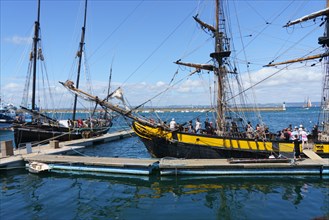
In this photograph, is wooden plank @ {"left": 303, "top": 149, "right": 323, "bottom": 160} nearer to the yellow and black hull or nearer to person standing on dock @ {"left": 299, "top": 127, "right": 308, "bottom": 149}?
person standing on dock @ {"left": 299, "top": 127, "right": 308, "bottom": 149}

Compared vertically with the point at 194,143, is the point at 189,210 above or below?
below

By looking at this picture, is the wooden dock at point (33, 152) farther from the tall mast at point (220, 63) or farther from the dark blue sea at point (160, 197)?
the tall mast at point (220, 63)

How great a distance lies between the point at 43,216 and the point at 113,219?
272cm

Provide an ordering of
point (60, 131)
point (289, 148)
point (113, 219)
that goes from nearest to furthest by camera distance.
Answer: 1. point (113, 219)
2. point (289, 148)
3. point (60, 131)

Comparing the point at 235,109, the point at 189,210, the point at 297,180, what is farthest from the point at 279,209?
the point at 235,109

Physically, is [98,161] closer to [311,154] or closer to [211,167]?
[211,167]

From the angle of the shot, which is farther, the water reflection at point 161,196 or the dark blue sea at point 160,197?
the water reflection at point 161,196

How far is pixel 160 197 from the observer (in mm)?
13773

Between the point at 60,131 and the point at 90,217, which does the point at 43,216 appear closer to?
the point at 90,217

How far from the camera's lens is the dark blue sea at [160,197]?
11586 millimetres

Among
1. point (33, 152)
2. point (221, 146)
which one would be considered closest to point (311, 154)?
point (221, 146)

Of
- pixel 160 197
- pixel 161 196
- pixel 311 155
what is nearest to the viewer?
pixel 160 197

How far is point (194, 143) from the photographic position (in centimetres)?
2000

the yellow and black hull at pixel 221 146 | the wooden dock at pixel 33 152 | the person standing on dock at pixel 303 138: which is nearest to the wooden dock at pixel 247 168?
the yellow and black hull at pixel 221 146
